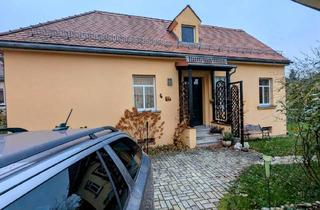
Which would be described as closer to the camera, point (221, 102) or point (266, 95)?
point (221, 102)

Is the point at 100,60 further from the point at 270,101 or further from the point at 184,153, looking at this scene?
the point at 270,101

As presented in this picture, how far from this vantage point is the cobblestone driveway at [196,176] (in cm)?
505

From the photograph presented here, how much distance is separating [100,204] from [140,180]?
102 centimetres

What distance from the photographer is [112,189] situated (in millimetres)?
1945

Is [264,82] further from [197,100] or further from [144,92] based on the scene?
[144,92]

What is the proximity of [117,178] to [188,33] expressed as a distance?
1187 cm

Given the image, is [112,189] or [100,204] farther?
[112,189]

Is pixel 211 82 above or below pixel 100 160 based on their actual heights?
above

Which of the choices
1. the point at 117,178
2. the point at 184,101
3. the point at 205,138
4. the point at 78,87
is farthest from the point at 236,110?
the point at 117,178

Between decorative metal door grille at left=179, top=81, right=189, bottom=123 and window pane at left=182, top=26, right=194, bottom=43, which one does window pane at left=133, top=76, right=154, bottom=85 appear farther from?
window pane at left=182, top=26, right=194, bottom=43

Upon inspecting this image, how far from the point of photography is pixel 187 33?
1291 centimetres

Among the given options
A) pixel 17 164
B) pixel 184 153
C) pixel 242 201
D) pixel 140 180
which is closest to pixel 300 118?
pixel 242 201

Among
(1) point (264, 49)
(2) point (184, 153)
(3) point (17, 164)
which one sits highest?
(1) point (264, 49)

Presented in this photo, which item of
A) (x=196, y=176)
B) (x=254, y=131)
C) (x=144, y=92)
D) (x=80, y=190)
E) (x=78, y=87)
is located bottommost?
(x=196, y=176)
